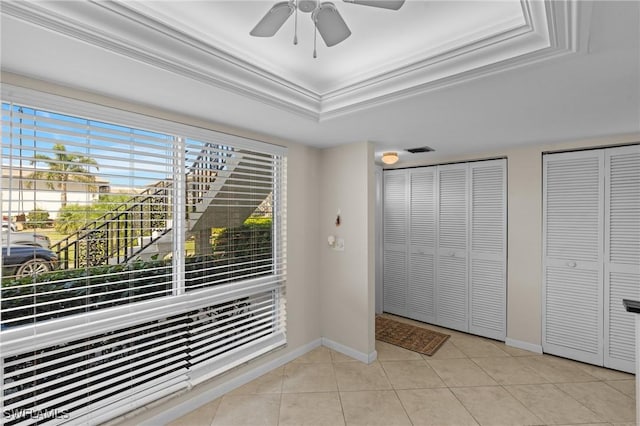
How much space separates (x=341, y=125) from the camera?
8.41 feet

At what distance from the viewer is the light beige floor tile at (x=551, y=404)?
7.54 ft

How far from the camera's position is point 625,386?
8.89ft

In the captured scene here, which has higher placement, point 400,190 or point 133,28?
point 133,28

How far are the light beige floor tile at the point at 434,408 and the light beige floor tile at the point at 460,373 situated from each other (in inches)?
8.4

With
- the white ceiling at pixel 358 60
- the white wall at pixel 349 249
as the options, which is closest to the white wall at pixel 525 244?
the white ceiling at pixel 358 60

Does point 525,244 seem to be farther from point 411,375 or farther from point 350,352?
point 350,352

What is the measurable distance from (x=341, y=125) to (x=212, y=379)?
93.1 inches

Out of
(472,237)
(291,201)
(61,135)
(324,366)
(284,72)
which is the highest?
(284,72)

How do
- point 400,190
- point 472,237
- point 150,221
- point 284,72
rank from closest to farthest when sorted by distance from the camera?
point 284,72
point 150,221
point 472,237
point 400,190

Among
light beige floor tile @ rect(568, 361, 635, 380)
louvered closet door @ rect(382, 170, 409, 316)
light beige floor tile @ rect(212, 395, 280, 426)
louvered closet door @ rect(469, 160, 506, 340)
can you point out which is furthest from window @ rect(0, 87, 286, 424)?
light beige floor tile @ rect(568, 361, 635, 380)

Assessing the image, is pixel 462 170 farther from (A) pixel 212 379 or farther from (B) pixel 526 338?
(A) pixel 212 379

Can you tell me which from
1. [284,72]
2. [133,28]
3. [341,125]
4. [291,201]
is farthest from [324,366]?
[133,28]

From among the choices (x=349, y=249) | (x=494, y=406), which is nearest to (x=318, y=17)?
(x=349, y=249)

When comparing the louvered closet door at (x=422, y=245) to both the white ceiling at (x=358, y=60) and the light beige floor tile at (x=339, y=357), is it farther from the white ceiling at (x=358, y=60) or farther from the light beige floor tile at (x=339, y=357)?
the white ceiling at (x=358, y=60)
